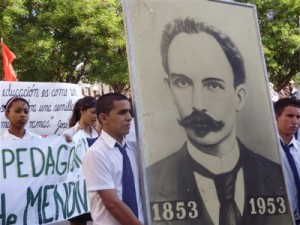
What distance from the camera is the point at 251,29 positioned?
2.99 m

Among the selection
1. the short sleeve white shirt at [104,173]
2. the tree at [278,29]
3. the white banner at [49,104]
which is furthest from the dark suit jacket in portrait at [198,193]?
the tree at [278,29]

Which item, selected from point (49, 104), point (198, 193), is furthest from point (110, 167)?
point (49, 104)

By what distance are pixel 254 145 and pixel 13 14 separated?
16.3m

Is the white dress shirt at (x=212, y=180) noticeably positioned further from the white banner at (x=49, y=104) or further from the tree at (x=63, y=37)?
the tree at (x=63, y=37)

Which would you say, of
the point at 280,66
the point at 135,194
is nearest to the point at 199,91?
the point at 135,194

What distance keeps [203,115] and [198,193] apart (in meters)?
0.36

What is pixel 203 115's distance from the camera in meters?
2.73

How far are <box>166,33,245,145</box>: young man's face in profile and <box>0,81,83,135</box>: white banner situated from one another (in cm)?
605

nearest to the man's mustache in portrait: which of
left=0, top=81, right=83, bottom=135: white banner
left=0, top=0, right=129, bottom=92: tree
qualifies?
left=0, top=81, right=83, bottom=135: white banner

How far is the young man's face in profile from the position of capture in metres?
2.72

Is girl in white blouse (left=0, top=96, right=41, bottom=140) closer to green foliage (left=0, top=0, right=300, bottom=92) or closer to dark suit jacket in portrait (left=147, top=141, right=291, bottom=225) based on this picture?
dark suit jacket in portrait (left=147, top=141, right=291, bottom=225)

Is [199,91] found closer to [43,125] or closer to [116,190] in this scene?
[116,190]

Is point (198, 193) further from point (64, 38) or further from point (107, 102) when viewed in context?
point (64, 38)

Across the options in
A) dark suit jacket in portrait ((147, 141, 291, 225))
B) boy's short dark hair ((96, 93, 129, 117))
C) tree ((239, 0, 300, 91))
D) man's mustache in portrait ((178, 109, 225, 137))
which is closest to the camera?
dark suit jacket in portrait ((147, 141, 291, 225))
